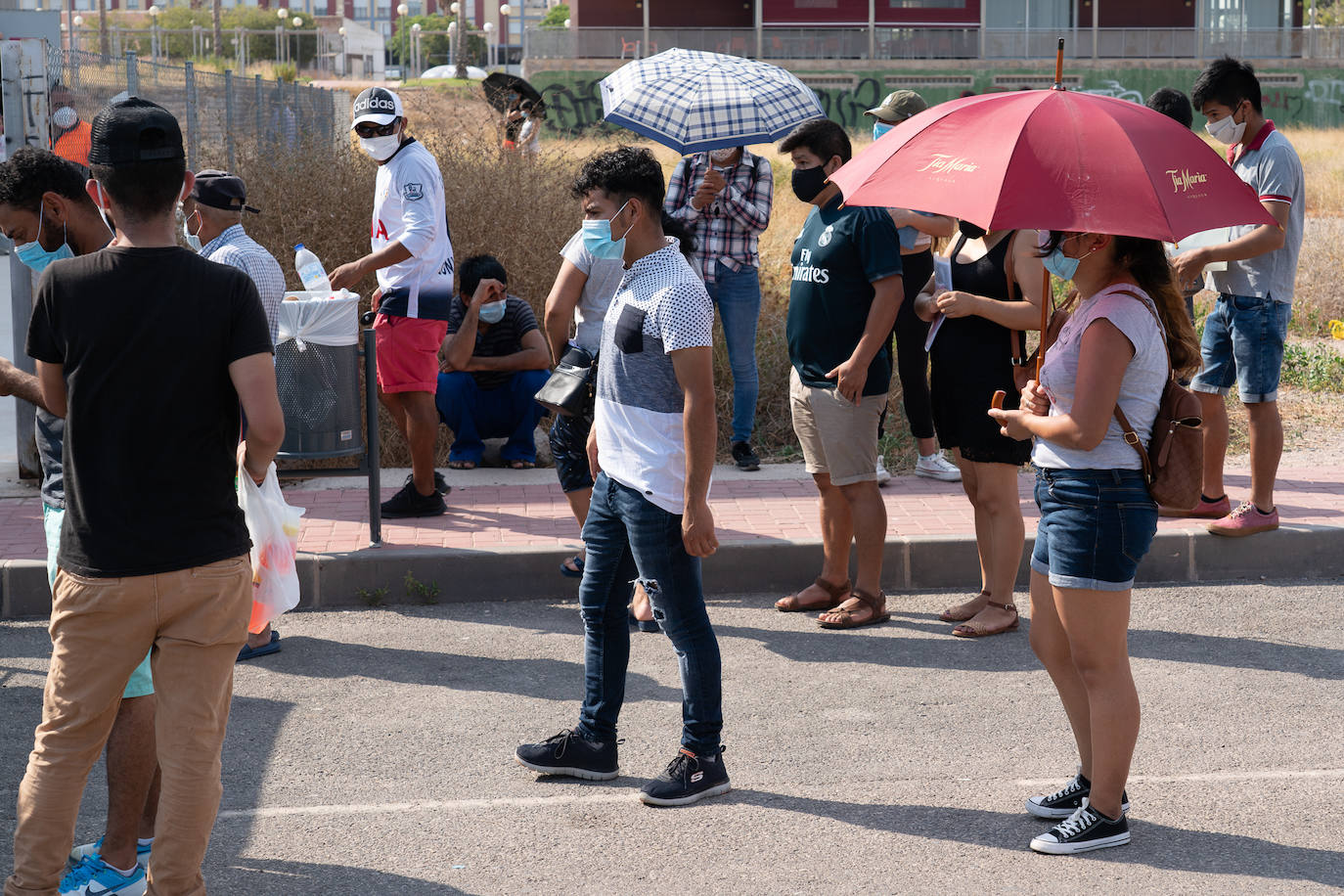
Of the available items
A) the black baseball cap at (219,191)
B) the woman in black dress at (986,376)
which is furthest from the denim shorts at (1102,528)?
the black baseball cap at (219,191)

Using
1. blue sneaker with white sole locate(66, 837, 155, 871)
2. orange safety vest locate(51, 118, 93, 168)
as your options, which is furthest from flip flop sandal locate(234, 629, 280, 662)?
orange safety vest locate(51, 118, 93, 168)

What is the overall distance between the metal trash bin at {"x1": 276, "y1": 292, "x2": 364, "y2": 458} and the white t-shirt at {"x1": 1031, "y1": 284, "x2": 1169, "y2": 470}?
359cm

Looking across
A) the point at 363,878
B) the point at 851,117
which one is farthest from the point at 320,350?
the point at 851,117

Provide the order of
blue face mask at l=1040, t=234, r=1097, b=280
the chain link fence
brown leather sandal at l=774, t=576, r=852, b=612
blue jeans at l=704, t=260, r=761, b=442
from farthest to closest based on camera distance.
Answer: the chain link fence, blue jeans at l=704, t=260, r=761, b=442, brown leather sandal at l=774, t=576, r=852, b=612, blue face mask at l=1040, t=234, r=1097, b=280

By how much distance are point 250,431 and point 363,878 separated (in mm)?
1294

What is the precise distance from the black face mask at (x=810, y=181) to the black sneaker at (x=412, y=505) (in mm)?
2774

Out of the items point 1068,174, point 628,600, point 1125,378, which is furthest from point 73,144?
point 1125,378

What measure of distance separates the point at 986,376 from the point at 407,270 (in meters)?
3.08

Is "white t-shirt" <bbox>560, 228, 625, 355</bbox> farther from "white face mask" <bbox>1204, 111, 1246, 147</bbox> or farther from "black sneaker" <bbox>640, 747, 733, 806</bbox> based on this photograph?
"white face mask" <bbox>1204, 111, 1246, 147</bbox>

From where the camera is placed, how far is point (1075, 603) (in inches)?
148

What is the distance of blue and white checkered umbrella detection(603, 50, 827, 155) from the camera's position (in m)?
7.36

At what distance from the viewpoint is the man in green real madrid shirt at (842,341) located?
5531 millimetres

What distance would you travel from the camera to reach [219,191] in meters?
5.60

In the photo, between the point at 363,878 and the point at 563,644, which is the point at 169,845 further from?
the point at 563,644
